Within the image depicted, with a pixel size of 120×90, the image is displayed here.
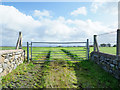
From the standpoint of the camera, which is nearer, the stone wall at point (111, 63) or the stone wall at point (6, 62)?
the stone wall at point (111, 63)

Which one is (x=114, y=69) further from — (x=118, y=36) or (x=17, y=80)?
(x=17, y=80)

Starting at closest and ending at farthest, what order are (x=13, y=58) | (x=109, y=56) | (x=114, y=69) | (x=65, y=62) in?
(x=114, y=69), (x=109, y=56), (x=13, y=58), (x=65, y=62)

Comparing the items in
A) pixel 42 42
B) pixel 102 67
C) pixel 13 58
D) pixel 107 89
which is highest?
pixel 42 42

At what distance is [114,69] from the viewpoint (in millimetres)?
4996

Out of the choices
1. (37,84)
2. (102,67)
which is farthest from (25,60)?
(102,67)

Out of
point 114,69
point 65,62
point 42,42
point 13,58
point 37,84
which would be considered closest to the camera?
point 37,84

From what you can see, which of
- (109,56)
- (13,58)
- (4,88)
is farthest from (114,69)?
(13,58)

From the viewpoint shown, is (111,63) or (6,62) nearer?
(111,63)

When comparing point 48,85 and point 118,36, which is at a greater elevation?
point 118,36

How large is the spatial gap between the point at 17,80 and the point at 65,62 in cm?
386

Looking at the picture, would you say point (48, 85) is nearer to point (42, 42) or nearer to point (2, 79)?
point (2, 79)

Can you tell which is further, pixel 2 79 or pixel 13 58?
pixel 13 58

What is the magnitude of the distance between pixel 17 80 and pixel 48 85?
5.15 ft

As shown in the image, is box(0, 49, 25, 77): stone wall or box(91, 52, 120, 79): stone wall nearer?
box(91, 52, 120, 79): stone wall
